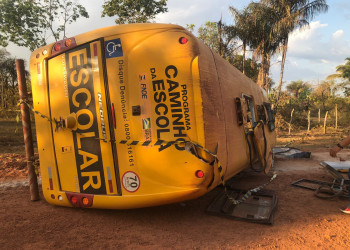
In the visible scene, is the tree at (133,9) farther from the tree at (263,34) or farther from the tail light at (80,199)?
the tail light at (80,199)

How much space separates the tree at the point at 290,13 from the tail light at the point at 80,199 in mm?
18964

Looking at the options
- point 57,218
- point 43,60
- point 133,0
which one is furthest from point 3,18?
point 57,218

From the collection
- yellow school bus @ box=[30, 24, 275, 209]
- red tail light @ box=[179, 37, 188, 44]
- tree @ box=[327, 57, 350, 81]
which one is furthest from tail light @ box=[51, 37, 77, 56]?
tree @ box=[327, 57, 350, 81]

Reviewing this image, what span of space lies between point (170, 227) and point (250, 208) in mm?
1251

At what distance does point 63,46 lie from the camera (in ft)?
10.9

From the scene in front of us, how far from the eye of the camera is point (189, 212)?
3547mm

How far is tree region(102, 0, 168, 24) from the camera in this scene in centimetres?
1842

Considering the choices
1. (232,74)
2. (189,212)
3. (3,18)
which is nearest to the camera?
(189,212)

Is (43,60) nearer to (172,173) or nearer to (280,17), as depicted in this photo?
(172,173)

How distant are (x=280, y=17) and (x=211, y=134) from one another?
1958 centimetres

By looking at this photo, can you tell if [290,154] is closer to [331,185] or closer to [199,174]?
[331,185]

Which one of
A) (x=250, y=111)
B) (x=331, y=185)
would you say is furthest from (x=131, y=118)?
(x=331, y=185)

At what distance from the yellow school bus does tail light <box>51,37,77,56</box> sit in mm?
18

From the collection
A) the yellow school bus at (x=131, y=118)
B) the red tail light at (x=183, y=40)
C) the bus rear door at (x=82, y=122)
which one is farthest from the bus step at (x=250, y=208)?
the red tail light at (x=183, y=40)
